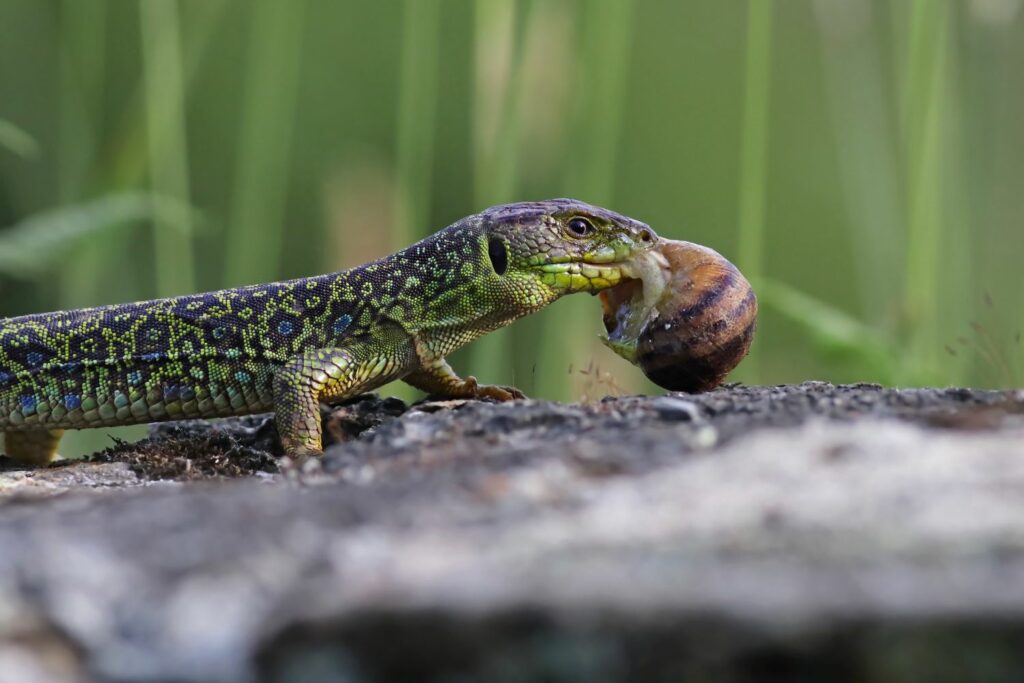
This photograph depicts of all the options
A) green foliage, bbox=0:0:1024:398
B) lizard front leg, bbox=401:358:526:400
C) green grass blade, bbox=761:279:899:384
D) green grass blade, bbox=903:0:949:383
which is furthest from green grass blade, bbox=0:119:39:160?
green grass blade, bbox=903:0:949:383

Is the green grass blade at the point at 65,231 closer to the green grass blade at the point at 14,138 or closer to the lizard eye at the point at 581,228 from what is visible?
the green grass blade at the point at 14,138

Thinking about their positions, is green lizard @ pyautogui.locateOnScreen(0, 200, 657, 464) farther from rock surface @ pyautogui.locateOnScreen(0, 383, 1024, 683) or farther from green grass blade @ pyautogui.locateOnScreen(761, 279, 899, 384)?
rock surface @ pyautogui.locateOnScreen(0, 383, 1024, 683)

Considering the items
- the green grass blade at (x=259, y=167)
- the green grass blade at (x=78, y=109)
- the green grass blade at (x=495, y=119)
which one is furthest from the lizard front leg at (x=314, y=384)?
the green grass blade at (x=78, y=109)

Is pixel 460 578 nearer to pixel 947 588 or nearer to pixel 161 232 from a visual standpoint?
pixel 947 588

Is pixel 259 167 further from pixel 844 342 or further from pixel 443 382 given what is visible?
pixel 844 342

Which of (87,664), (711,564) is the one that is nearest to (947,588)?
(711,564)

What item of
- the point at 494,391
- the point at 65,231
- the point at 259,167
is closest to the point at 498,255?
the point at 494,391

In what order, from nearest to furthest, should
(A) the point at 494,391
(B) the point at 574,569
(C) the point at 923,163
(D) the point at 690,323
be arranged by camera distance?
1. (B) the point at 574,569
2. (D) the point at 690,323
3. (A) the point at 494,391
4. (C) the point at 923,163

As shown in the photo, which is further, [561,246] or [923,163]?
[923,163]
